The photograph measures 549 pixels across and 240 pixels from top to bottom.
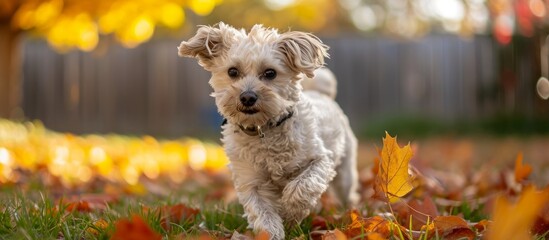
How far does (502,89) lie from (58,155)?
12.9m

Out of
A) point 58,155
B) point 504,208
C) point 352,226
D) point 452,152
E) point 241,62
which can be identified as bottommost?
point 452,152

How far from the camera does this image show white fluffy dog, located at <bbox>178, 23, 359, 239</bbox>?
11.0 feet

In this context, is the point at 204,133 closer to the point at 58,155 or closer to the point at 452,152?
the point at 452,152

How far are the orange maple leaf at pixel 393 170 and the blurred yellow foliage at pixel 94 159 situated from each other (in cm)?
257

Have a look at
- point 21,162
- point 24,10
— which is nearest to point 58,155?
point 21,162

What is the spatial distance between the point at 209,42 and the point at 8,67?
27.6ft

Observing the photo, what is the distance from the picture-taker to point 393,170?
278 centimetres

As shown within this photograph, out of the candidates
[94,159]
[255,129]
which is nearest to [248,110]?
[255,129]

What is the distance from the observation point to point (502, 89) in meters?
17.0

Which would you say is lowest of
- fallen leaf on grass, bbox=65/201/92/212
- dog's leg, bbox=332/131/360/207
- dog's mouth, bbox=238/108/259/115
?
dog's leg, bbox=332/131/360/207

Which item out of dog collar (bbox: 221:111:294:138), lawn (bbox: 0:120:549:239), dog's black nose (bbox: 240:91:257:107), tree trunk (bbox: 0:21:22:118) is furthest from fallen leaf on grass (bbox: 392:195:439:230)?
tree trunk (bbox: 0:21:22:118)

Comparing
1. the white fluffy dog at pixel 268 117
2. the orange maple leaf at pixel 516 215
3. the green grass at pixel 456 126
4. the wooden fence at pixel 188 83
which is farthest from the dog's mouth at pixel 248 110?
the wooden fence at pixel 188 83

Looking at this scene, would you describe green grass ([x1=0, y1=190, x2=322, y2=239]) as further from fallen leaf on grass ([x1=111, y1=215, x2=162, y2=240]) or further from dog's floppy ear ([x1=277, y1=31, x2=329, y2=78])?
dog's floppy ear ([x1=277, y1=31, x2=329, y2=78])

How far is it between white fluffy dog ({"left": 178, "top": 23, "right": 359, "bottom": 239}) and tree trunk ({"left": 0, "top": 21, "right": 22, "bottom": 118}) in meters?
8.13
